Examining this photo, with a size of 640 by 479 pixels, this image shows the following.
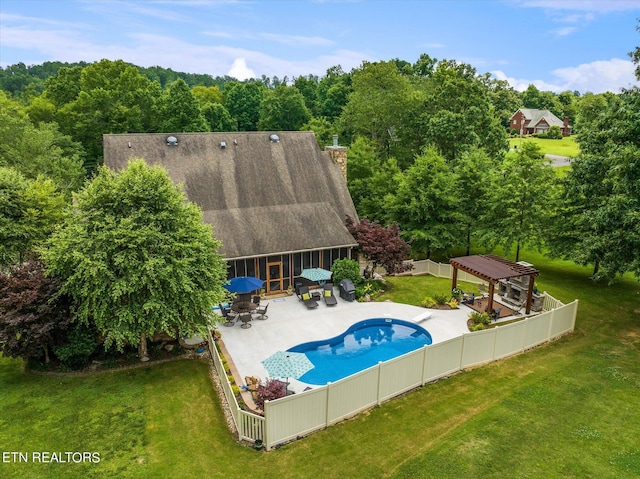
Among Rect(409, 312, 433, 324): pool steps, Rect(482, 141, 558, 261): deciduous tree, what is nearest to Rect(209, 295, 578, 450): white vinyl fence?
Rect(409, 312, 433, 324): pool steps

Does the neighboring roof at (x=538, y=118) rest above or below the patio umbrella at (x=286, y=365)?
above

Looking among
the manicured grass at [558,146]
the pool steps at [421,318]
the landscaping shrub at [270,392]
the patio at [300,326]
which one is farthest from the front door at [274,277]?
the manicured grass at [558,146]

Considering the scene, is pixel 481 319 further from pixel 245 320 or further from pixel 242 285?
pixel 242 285

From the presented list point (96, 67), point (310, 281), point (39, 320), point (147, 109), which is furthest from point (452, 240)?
point (96, 67)

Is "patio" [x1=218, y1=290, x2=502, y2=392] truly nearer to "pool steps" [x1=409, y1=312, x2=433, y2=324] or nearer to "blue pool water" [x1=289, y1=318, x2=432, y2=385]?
"pool steps" [x1=409, y1=312, x2=433, y2=324]

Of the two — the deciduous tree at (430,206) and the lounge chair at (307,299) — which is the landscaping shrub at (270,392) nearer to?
the lounge chair at (307,299)

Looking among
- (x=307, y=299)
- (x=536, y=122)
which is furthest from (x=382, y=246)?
(x=536, y=122)
